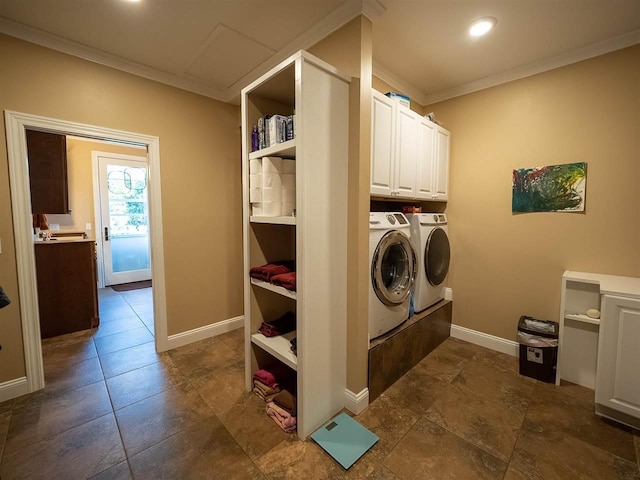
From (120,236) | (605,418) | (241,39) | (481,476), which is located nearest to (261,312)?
(481,476)

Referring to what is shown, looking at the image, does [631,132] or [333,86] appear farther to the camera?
[631,132]

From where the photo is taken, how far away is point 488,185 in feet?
8.87

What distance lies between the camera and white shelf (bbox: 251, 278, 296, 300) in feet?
5.63

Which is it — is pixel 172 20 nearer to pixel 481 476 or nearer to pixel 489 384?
pixel 481 476

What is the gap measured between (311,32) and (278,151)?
3.14 ft

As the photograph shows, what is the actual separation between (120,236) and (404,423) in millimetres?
5693

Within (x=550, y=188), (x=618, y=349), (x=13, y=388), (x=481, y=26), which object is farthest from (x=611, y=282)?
(x=13, y=388)

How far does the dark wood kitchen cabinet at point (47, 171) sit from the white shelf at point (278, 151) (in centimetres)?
269

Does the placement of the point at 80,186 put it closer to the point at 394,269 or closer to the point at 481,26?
the point at 394,269

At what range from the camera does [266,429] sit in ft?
5.71

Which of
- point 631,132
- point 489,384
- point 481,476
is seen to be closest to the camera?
point 481,476

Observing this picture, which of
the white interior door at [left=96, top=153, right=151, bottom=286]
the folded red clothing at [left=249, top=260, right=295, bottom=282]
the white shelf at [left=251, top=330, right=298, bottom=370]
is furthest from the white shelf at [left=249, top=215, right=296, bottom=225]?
the white interior door at [left=96, top=153, right=151, bottom=286]

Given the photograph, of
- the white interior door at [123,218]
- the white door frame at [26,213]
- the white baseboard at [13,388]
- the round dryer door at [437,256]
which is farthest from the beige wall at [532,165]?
the white interior door at [123,218]

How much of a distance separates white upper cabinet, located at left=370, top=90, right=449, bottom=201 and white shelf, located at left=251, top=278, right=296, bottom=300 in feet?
2.99
